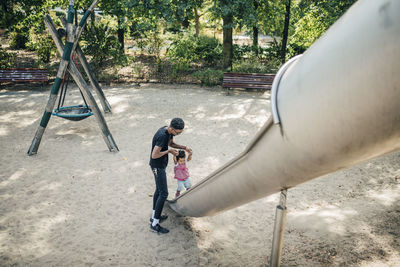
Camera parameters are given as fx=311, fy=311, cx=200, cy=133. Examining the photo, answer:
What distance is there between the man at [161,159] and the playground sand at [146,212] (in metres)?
0.26

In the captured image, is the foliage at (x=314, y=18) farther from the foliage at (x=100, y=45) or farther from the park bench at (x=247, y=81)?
the foliage at (x=100, y=45)

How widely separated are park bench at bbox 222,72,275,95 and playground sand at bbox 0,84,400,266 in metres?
3.70

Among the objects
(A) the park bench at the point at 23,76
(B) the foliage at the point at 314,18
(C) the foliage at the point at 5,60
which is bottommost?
(A) the park bench at the point at 23,76

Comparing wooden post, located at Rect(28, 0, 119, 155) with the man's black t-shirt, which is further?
wooden post, located at Rect(28, 0, 119, 155)

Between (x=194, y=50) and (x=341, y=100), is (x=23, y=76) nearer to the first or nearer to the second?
(x=194, y=50)

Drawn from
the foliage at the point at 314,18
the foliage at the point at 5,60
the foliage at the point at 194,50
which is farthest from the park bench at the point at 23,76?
the foliage at the point at 314,18

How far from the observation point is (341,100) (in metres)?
1.31

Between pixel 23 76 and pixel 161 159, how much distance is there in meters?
10.5

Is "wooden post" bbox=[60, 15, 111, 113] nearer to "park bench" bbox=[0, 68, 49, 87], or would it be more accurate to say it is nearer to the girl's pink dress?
"park bench" bbox=[0, 68, 49, 87]

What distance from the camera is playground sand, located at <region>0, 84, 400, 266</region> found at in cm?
411

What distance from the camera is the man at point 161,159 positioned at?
4082 mm

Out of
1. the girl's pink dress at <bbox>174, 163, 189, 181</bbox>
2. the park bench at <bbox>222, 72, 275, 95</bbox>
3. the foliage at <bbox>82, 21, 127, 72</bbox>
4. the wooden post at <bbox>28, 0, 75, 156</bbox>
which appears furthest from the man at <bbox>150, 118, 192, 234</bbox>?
the foliage at <bbox>82, 21, 127, 72</bbox>

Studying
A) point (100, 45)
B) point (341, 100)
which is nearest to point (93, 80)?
point (100, 45)

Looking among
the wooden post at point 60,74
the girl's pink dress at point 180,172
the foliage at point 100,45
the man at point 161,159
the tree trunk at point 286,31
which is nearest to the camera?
the man at point 161,159
